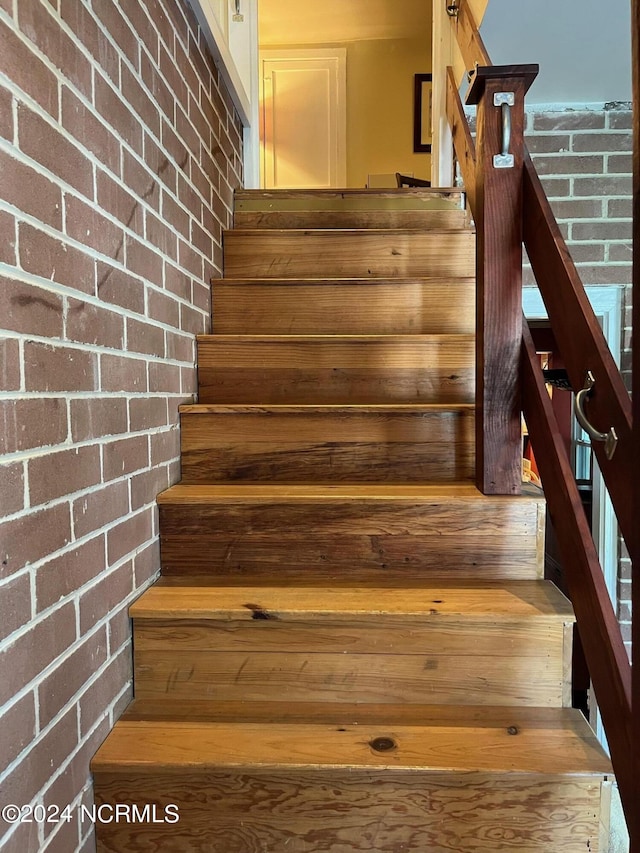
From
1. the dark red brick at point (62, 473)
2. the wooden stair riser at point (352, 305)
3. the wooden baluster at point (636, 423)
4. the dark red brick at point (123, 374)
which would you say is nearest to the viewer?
the wooden baluster at point (636, 423)

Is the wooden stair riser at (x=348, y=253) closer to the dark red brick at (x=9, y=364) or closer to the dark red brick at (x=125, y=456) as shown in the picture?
the dark red brick at (x=125, y=456)

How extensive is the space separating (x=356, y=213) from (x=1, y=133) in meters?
1.64

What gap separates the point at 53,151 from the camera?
31.3 inches

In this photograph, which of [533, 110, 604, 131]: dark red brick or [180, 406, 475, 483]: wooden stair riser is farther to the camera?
[533, 110, 604, 131]: dark red brick

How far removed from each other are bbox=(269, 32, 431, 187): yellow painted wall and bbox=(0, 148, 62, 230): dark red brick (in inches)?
152

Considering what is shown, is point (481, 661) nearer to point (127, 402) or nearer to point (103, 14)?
point (127, 402)

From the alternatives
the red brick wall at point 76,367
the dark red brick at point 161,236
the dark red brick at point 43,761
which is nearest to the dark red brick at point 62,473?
the red brick wall at point 76,367

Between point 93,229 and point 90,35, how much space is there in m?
0.32

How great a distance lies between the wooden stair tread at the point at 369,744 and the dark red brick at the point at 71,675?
0.48 ft

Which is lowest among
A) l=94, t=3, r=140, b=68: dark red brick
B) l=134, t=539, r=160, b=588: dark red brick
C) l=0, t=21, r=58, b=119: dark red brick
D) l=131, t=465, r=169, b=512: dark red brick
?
l=134, t=539, r=160, b=588: dark red brick

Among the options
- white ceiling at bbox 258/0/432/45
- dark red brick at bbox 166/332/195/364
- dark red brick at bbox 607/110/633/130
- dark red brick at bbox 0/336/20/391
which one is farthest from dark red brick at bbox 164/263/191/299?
white ceiling at bbox 258/0/432/45

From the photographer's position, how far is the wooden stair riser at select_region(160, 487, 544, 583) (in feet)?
3.97

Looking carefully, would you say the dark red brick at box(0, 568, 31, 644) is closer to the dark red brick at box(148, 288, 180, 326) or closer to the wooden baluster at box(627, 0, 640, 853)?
the dark red brick at box(148, 288, 180, 326)

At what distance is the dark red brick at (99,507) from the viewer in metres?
0.88
